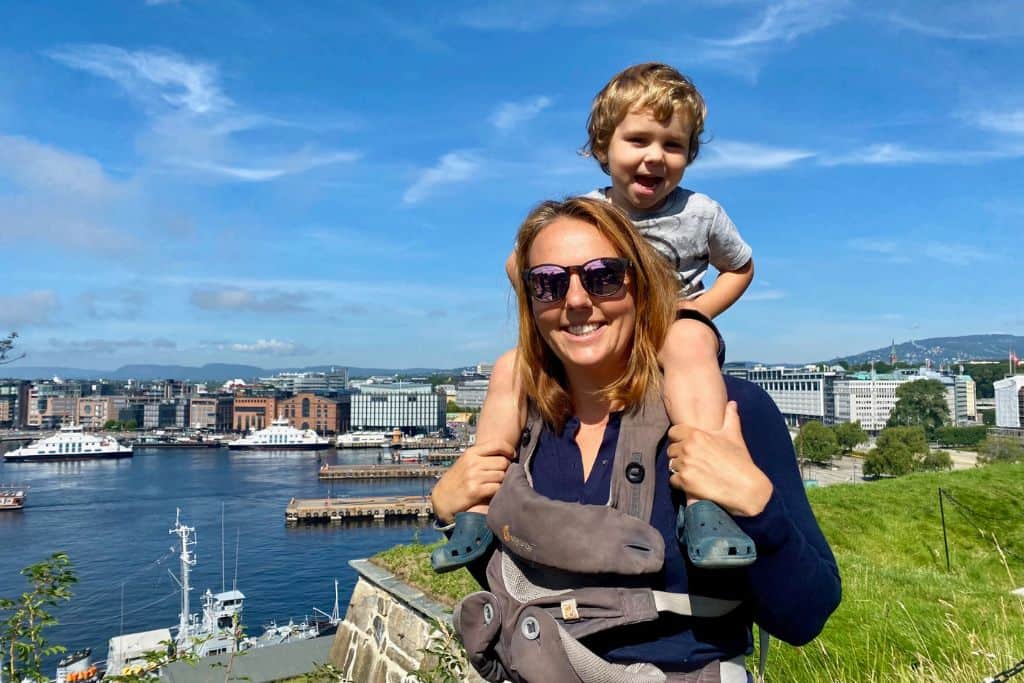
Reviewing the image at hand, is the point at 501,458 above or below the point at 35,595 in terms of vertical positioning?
above

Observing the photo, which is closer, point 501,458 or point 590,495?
point 590,495

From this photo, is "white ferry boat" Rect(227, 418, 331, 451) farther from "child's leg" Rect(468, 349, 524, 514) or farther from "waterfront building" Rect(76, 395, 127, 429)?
"child's leg" Rect(468, 349, 524, 514)

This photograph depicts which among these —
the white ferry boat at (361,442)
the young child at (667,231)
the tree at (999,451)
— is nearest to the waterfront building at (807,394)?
the white ferry boat at (361,442)

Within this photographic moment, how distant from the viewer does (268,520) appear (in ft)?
99.5

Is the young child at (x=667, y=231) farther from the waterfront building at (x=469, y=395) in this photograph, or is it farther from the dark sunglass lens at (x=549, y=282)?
the waterfront building at (x=469, y=395)

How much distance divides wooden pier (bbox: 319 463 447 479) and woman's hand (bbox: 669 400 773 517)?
1793 inches

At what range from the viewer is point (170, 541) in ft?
84.9

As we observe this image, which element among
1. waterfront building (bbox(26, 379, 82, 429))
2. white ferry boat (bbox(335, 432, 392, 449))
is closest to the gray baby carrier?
white ferry boat (bbox(335, 432, 392, 449))

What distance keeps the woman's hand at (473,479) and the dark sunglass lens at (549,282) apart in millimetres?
232

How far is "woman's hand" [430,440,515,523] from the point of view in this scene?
1048mm

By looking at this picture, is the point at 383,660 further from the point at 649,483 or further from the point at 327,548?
the point at 327,548

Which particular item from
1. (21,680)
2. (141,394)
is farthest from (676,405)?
(141,394)

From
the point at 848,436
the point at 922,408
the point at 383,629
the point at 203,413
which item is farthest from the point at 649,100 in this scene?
the point at 203,413

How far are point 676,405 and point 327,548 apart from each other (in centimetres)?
2761
